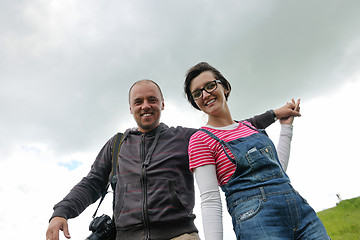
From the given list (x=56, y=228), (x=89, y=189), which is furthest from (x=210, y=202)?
(x=89, y=189)

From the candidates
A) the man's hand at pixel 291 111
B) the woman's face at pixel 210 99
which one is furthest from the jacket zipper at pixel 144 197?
the man's hand at pixel 291 111

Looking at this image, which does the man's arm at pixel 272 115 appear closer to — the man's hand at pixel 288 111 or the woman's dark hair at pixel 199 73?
the man's hand at pixel 288 111

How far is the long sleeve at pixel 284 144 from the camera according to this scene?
9.70ft

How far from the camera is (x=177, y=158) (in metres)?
3.29

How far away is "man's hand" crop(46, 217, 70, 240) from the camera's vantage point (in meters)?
2.95

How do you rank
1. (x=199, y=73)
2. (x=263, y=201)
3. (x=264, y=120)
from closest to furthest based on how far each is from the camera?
(x=263, y=201) < (x=199, y=73) < (x=264, y=120)

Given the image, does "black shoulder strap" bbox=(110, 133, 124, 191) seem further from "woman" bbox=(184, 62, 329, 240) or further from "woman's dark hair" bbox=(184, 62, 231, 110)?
"woman" bbox=(184, 62, 329, 240)

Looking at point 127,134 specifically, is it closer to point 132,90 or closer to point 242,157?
point 132,90

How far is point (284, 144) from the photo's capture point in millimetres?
3043

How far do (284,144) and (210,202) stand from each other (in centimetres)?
136

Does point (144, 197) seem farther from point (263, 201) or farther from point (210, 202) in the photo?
point (263, 201)

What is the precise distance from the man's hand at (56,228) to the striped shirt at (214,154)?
1835mm

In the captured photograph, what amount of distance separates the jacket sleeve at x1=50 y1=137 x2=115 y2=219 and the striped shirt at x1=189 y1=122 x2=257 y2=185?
6.12 feet

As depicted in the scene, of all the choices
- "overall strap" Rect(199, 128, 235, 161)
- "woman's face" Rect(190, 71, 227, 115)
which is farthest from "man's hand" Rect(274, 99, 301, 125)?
"overall strap" Rect(199, 128, 235, 161)
